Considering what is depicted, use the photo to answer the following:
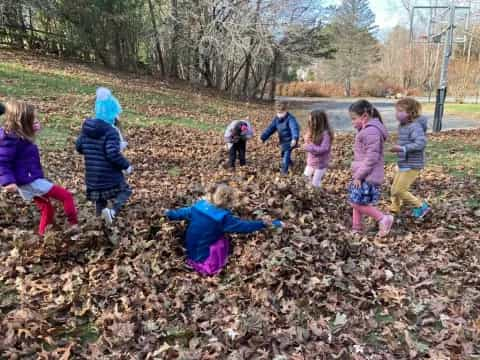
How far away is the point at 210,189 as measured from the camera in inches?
154

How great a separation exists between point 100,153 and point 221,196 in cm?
149

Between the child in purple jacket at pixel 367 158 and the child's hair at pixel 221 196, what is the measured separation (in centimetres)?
173

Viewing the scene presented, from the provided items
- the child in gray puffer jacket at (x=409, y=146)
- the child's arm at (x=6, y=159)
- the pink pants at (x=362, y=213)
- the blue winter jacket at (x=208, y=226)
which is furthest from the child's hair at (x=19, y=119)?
the child in gray puffer jacket at (x=409, y=146)

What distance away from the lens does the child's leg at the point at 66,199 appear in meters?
4.33

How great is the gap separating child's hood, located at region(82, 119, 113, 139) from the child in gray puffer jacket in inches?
137

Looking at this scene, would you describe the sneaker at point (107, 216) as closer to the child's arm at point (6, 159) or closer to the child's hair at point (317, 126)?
the child's arm at point (6, 159)

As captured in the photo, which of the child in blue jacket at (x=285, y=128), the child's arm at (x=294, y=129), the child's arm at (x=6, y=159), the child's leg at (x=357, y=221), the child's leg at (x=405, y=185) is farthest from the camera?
the child in blue jacket at (x=285, y=128)

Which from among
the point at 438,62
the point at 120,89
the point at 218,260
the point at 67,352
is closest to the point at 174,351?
the point at 67,352

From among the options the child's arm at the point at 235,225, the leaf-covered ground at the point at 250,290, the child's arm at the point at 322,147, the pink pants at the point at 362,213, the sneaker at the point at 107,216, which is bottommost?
the leaf-covered ground at the point at 250,290

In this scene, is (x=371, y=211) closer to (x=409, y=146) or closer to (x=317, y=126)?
(x=409, y=146)

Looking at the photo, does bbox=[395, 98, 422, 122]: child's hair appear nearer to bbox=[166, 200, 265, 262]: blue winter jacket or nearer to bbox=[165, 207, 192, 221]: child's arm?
bbox=[166, 200, 265, 262]: blue winter jacket

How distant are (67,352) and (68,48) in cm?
2691

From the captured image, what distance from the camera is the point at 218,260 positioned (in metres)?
4.05

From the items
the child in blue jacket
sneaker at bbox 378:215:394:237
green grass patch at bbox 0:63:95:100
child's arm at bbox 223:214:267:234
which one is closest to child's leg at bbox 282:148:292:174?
the child in blue jacket
